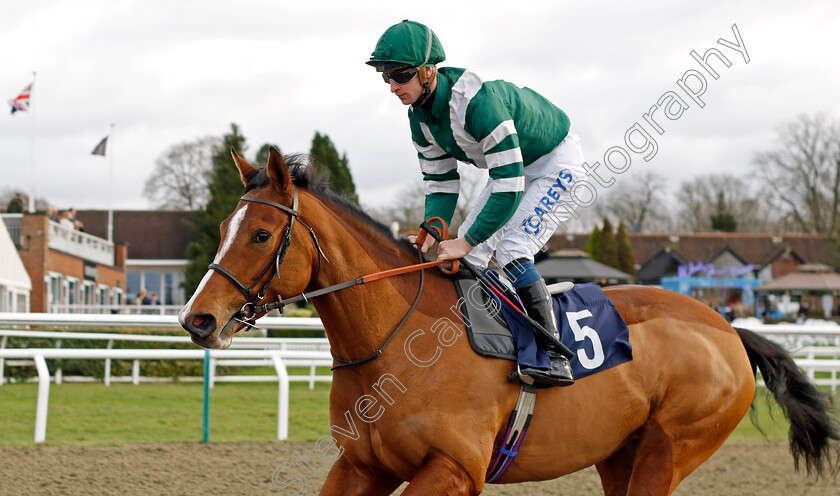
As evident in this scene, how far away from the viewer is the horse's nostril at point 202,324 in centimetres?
262

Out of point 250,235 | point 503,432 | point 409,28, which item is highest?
point 409,28

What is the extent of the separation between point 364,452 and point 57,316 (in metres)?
4.63

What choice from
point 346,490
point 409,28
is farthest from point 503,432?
point 409,28

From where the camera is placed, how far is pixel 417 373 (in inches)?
118

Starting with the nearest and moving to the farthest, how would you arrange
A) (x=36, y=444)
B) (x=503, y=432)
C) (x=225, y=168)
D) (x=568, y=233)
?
(x=503, y=432) → (x=36, y=444) → (x=225, y=168) → (x=568, y=233)

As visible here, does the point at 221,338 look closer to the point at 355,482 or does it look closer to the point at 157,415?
the point at 355,482

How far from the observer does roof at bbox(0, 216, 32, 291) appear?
2303cm

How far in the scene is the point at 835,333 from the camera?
29.3 ft

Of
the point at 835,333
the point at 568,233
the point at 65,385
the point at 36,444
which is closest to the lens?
the point at 36,444

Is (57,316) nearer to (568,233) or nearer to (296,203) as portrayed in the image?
(296,203)

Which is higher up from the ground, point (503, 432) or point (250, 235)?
point (250, 235)

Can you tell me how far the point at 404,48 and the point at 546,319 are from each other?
1.18 m

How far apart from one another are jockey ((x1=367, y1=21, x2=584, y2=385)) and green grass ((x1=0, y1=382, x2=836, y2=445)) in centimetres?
361

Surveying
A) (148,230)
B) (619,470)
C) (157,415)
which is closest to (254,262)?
(619,470)
